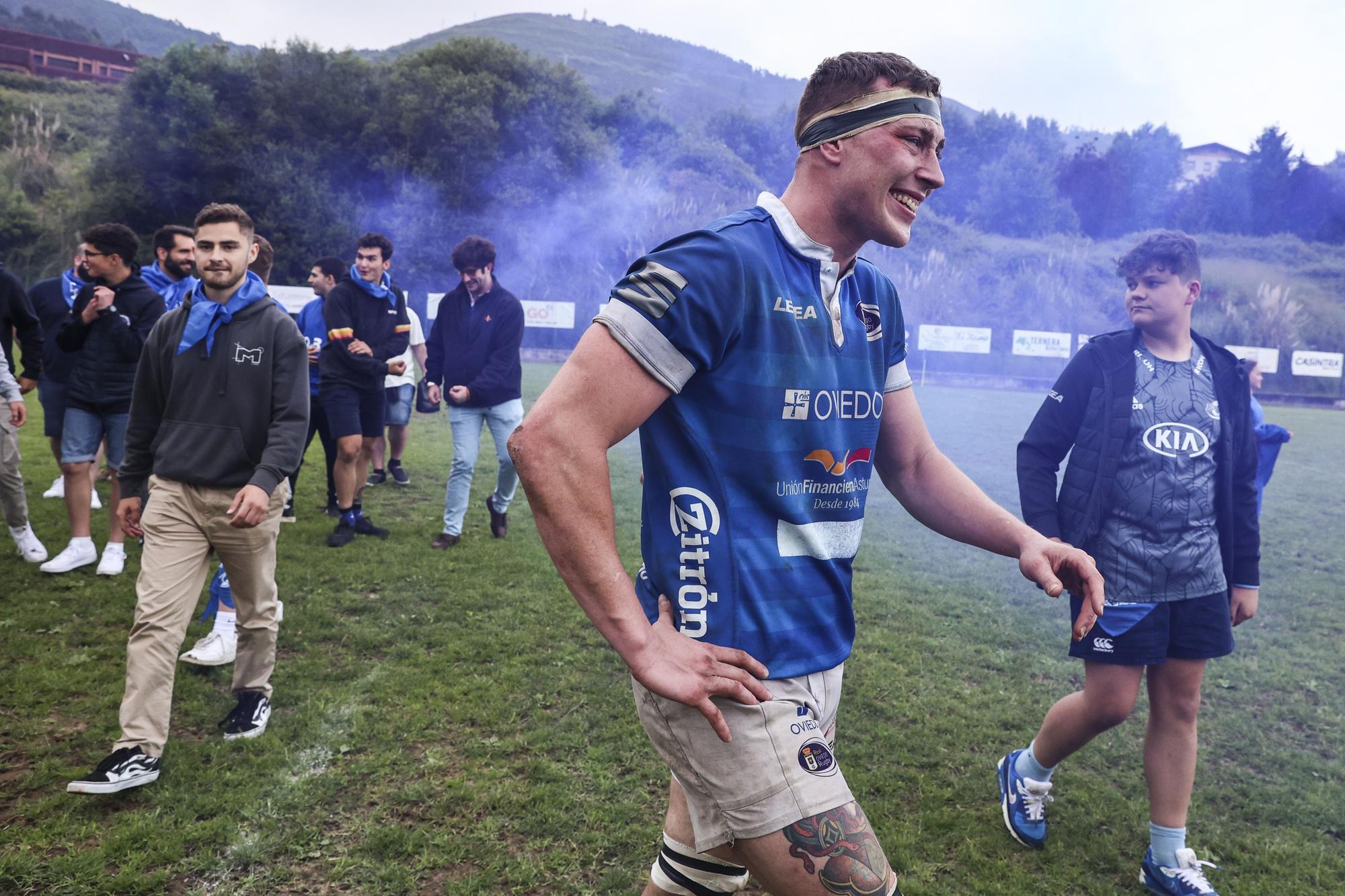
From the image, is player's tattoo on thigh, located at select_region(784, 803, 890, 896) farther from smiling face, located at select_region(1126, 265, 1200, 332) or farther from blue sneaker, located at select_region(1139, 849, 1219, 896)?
smiling face, located at select_region(1126, 265, 1200, 332)

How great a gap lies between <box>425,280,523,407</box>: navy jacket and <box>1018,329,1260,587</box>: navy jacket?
4.58m

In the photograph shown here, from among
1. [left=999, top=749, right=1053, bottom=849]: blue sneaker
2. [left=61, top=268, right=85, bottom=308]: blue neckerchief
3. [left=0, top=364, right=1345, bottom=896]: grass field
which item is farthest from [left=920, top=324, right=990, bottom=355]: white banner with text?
[left=999, top=749, right=1053, bottom=849]: blue sneaker

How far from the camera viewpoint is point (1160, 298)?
Result: 10.9ft

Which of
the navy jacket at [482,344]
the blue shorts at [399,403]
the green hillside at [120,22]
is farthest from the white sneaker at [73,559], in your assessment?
the green hillside at [120,22]

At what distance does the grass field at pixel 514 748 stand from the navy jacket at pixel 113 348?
1.18 meters

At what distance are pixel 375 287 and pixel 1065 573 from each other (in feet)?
21.6

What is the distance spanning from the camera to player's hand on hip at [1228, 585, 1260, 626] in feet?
11.2

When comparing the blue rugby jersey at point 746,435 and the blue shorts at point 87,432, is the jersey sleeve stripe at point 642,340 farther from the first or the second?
the blue shorts at point 87,432

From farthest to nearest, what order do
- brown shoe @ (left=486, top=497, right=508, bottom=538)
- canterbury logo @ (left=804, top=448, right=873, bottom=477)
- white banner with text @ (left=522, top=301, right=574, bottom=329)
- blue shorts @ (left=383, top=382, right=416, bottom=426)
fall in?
white banner with text @ (left=522, top=301, right=574, bottom=329)
blue shorts @ (left=383, top=382, right=416, bottom=426)
brown shoe @ (left=486, top=497, right=508, bottom=538)
canterbury logo @ (left=804, top=448, right=873, bottom=477)

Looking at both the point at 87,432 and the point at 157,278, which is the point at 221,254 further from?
the point at 157,278

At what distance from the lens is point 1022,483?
3.48m

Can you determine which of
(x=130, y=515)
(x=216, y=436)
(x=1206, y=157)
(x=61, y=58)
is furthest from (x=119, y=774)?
(x=1206, y=157)

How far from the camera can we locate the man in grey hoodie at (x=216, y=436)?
12.3 ft

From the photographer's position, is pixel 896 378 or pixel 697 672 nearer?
pixel 697 672
